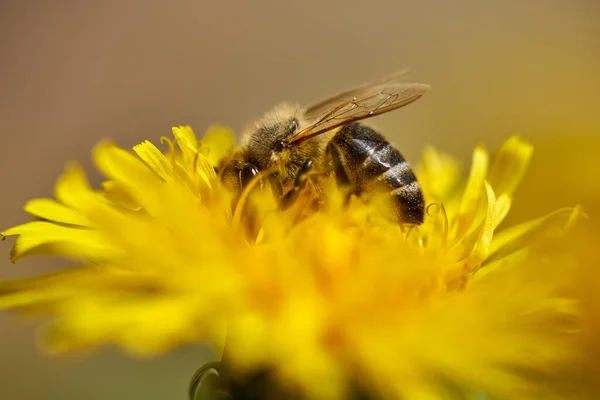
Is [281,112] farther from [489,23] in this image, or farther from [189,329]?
[489,23]

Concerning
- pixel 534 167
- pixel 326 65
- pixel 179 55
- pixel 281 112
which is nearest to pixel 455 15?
pixel 326 65

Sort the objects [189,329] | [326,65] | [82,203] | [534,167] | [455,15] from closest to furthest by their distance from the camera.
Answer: [189,329]
[82,203]
[534,167]
[326,65]
[455,15]

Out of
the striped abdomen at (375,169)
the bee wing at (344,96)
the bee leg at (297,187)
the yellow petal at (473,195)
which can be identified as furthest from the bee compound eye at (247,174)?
the yellow petal at (473,195)

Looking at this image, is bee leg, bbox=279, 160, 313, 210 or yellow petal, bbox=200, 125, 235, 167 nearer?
bee leg, bbox=279, 160, 313, 210

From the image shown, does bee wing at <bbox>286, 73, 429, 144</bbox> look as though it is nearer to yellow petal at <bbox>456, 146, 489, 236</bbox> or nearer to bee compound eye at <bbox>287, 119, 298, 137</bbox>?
bee compound eye at <bbox>287, 119, 298, 137</bbox>

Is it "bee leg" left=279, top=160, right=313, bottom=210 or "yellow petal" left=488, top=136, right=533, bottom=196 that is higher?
"bee leg" left=279, top=160, right=313, bottom=210

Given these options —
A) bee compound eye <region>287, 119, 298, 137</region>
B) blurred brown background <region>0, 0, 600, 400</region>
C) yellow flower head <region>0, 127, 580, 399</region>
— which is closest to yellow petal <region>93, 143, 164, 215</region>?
yellow flower head <region>0, 127, 580, 399</region>

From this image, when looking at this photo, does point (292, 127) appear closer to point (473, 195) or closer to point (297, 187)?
point (297, 187)
